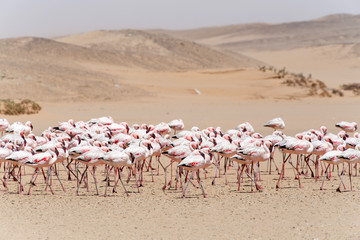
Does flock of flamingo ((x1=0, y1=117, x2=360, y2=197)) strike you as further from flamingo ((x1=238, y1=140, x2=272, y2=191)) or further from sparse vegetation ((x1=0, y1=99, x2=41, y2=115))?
sparse vegetation ((x1=0, y1=99, x2=41, y2=115))

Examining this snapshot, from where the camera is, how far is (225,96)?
122 feet

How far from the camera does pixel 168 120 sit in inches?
989

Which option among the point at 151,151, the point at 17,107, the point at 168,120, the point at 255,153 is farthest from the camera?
the point at 168,120

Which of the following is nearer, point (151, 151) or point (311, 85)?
point (151, 151)

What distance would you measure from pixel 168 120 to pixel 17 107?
632 centimetres

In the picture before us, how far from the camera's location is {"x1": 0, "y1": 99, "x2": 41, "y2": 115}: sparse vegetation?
23.8 metres

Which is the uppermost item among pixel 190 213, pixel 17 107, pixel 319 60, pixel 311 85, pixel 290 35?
pixel 290 35

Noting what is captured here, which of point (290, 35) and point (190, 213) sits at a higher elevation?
point (290, 35)

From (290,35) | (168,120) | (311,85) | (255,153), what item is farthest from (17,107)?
(290,35)

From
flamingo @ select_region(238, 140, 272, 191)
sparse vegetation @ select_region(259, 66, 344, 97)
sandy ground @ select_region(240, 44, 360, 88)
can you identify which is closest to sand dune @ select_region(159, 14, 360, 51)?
sandy ground @ select_region(240, 44, 360, 88)

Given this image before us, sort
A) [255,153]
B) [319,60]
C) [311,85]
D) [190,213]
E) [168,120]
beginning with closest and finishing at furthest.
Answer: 1. [190,213]
2. [255,153]
3. [168,120]
4. [311,85]
5. [319,60]

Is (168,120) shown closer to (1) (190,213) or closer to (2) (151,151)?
(2) (151,151)

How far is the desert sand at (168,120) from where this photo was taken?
927cm

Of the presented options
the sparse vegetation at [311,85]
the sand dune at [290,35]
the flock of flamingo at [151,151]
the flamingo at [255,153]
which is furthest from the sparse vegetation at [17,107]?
→ the sand dune at [290,35]
